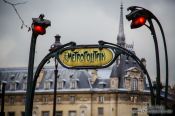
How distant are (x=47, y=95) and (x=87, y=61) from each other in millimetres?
44360

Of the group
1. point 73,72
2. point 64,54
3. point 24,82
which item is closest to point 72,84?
point 73,72

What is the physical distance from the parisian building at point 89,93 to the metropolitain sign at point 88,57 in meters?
41.4

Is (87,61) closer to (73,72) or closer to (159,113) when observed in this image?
(159,113)

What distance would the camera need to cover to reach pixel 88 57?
26.5 feet

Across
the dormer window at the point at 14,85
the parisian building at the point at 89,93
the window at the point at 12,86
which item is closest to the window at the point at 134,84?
the parisian building at the point at 89,93

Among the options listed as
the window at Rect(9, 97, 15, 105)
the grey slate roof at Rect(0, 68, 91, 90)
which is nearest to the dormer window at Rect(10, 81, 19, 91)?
the grey slate roof at Rect(0, 68, 91, 90)

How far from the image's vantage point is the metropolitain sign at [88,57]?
802 centimetres

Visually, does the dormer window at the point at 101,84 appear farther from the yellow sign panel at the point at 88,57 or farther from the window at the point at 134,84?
the yellow sign panel at the point at 88,57

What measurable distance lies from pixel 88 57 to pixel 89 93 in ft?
138

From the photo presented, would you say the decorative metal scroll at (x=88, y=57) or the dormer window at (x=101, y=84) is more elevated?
the decorative metal scroll at (x=88, y=57)

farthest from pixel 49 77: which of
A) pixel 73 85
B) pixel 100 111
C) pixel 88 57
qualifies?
pixel 88 57

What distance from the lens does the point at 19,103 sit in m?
52.4

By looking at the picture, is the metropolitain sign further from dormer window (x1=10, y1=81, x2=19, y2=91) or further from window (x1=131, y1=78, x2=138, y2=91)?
dormer window (x1=10, y1=81, x2=19, y2=91)

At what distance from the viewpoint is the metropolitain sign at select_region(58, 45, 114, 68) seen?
8.02 metres
